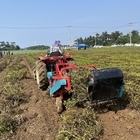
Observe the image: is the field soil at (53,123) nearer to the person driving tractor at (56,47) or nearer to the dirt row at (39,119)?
the dirt row at (39,119)

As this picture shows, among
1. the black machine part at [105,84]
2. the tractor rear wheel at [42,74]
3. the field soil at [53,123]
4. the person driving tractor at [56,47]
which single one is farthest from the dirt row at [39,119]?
the person driving tractor at [56,47]

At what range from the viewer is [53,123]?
7.02 metres

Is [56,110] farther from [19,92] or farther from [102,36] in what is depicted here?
[102,36]

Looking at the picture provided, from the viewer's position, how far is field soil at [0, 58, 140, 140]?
6.10 meters

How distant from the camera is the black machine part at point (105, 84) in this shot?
700cm

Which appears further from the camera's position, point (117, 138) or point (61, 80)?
point (61, 80)

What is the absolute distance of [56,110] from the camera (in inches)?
318

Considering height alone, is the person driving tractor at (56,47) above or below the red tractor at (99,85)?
above

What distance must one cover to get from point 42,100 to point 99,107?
2148mm

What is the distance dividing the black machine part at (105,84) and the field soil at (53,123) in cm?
43

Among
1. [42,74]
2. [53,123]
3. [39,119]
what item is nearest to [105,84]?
[53,123]

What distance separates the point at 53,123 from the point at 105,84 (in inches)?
58.0

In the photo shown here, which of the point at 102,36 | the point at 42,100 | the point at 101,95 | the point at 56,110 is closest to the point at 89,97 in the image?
the point at 101,95

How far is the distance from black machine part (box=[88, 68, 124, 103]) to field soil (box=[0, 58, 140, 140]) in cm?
43
